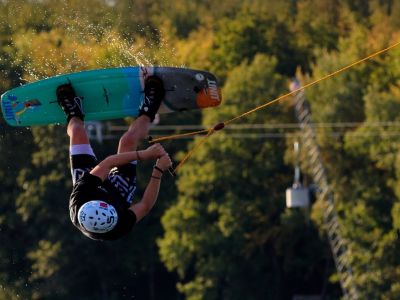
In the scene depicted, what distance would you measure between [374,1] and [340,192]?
952 cm

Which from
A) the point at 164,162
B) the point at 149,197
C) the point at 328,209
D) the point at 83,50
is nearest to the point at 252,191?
the point at 328,209

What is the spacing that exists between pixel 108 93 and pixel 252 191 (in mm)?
25839

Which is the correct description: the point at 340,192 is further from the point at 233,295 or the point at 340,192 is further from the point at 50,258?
the point at 50,258

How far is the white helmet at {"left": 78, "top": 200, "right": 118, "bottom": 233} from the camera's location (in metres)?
10.9

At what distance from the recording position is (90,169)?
11492 millimetres

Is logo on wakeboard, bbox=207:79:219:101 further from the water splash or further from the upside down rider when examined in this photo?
the water splash

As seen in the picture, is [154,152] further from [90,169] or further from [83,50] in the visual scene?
[83,50]

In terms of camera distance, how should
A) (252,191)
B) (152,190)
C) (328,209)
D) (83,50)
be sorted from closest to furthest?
(152,190)
(83,50)
(328,209)
(252,191)

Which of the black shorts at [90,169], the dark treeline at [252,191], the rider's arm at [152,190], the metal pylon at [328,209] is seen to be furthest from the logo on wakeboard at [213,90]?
the metal pylon at [328,209]

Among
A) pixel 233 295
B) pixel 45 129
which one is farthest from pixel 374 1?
pixel 45 129

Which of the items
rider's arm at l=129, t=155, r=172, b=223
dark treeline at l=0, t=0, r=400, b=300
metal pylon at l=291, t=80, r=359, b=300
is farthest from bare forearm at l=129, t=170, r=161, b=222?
→ metal pylon at l=291, t=80, r=359, b=300

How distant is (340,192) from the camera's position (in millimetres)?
35750

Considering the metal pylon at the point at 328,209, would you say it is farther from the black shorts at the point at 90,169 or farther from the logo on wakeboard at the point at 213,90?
the black shorts at the point at 90,169

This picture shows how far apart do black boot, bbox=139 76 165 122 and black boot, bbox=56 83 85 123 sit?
50 cm
